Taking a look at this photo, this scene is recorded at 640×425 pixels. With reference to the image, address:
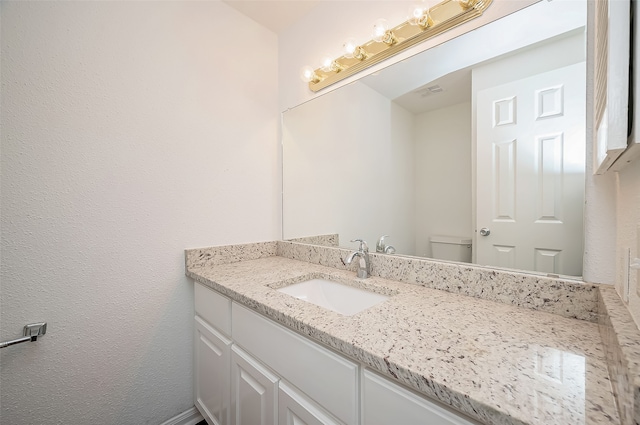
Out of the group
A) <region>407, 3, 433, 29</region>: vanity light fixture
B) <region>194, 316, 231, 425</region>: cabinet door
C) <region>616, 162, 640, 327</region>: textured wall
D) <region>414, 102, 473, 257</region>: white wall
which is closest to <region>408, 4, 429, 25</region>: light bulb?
<region>407, 3, 433, 29</region>: vanity light fixture

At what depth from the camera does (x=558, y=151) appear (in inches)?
29.5

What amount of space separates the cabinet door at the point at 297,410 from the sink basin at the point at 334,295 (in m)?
0.38

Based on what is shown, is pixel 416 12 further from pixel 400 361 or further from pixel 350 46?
pixel 400 361

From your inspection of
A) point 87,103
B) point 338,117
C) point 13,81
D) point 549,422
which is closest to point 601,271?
point 549,422

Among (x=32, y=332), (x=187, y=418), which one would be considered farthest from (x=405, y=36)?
(x=187, y=418)

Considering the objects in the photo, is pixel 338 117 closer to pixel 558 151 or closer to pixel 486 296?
pixel 558 151

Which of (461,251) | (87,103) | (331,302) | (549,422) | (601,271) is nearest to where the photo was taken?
(549,422)

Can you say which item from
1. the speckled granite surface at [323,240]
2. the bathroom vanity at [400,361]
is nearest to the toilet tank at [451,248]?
the bathroom vanity at [400,361]

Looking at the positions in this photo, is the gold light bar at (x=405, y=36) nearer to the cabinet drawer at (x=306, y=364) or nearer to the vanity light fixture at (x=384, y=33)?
the vanity light fixture at (x=384, y=33)

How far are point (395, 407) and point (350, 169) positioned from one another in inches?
41.2

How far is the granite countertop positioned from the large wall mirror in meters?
0.22

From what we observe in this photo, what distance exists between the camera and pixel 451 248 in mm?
959

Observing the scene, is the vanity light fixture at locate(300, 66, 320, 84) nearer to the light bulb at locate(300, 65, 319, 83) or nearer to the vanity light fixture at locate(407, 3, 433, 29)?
the light bulb at locate(300, 65, 319, 83)

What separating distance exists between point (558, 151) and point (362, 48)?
909 mm
